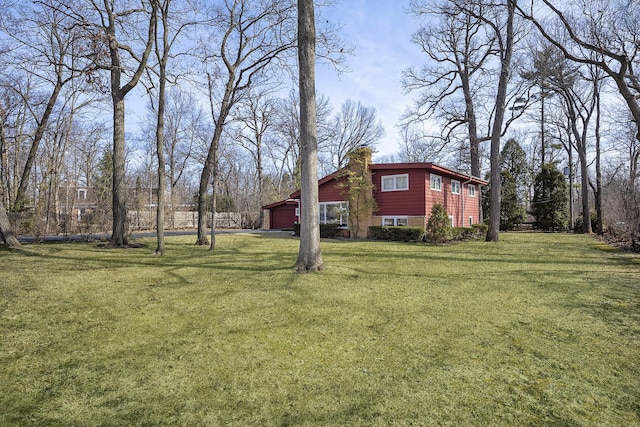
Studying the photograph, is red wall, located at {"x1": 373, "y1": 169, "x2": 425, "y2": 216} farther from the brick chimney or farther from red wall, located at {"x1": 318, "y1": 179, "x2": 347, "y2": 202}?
red wall, located at {"x1": 318, "y1": 179, "x2": 347, "y2": 202}

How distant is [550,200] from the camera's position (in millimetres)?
25344

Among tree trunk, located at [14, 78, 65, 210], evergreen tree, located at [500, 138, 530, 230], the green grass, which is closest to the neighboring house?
tree trunk, located at [14, 78, 65, 210]

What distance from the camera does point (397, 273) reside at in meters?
7.59

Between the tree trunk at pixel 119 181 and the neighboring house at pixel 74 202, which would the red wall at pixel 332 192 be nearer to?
the tree trunk at pixel 119 181

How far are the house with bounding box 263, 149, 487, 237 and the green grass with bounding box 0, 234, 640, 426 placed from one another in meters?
10.1

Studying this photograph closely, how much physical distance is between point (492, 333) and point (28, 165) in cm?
1771

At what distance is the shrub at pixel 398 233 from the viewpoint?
15.5m

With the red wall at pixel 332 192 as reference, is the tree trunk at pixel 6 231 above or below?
below

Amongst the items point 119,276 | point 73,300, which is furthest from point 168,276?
point 73,300

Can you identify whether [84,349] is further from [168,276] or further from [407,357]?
[168,276]

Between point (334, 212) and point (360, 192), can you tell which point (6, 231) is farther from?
point (360, 192)

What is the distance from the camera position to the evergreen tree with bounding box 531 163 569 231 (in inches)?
992

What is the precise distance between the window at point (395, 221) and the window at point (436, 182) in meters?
2.24

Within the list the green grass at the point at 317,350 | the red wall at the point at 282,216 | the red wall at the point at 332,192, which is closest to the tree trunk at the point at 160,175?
the green grass at the point at 317,350
